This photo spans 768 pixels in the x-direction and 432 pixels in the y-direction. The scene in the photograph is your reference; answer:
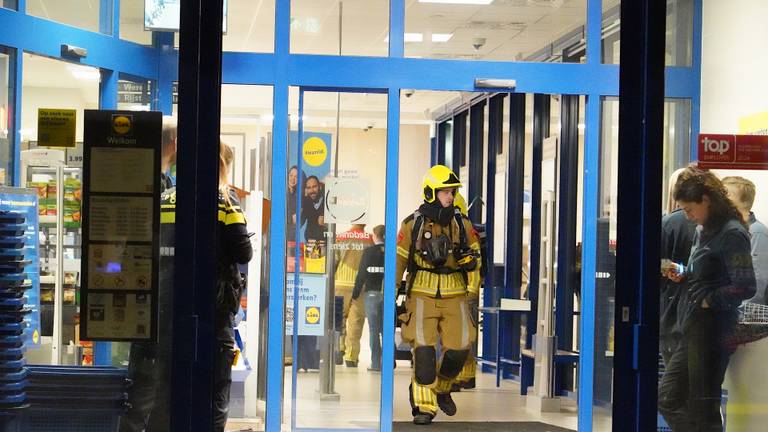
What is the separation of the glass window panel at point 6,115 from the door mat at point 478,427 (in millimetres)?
4694

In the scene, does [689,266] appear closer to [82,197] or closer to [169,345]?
[169,345]

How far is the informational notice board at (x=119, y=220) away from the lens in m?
3.86

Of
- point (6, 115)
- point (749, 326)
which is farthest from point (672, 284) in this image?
point (6, 115)

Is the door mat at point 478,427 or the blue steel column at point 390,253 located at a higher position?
the blue steel column at point 390,253

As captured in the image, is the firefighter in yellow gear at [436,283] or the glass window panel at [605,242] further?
the firefighter in yellow gear at [436,283]

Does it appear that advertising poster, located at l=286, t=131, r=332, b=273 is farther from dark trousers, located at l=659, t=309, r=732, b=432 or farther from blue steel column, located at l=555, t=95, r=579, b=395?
dark trousers, located at l=659, t=309, r=732, b=432

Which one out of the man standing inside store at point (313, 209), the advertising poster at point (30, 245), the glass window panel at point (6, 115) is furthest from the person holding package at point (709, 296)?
the man standing inside store at point (313, 209)

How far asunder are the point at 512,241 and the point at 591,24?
4.40m

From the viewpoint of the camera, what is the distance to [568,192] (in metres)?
10.4

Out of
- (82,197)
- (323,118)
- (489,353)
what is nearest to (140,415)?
(82,197)

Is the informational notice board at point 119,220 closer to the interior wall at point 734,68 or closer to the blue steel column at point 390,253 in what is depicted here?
the interior wall at point 734,68

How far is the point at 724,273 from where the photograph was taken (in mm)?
4168

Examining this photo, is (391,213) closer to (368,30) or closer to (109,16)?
(368,30)

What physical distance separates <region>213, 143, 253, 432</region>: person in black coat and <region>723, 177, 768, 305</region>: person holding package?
2.12 meters
